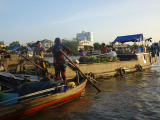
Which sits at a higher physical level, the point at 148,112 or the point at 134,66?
the point at 134,66

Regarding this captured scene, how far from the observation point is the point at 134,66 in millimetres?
15555

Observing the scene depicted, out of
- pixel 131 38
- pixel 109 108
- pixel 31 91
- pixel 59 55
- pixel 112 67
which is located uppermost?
pixel 131 38

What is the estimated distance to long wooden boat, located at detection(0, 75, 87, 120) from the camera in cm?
456

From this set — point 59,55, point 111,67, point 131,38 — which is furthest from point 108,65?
point 59,55

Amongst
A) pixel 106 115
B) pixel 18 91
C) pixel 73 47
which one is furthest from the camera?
pixel 73 47

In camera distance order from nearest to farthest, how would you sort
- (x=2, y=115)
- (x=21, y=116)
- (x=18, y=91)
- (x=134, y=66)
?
(x=2, y=115) → (x=21, y=116) → (x=18, y=91) → (x=134, y=66)

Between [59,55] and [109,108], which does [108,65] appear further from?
[109,108]

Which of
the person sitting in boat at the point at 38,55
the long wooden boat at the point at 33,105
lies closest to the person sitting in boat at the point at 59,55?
the person sitting in boat at the point at 38,55

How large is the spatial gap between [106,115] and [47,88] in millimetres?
2398

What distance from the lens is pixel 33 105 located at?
207 inches

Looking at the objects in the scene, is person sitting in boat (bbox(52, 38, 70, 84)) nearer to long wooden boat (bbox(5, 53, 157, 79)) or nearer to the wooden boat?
the wooden boat

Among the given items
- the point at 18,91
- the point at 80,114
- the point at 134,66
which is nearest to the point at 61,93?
the point at 80,114

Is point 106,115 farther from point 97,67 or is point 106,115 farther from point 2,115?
point 97,67

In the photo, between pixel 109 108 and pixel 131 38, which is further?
pixel 131 38
